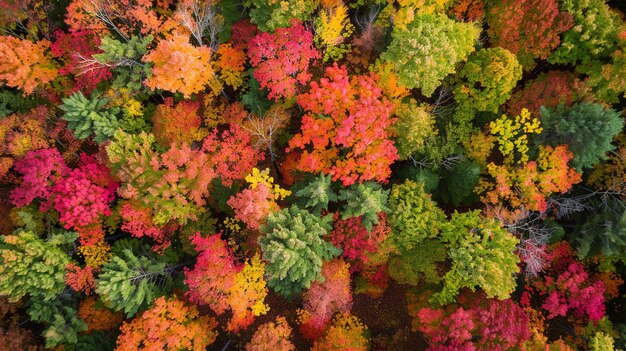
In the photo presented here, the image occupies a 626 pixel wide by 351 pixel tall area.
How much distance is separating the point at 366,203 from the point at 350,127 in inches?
155

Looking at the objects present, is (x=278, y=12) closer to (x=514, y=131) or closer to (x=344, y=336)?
(x=514, y=131)

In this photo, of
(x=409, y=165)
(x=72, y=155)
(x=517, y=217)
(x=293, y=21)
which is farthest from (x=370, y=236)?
(x=72, y=155)

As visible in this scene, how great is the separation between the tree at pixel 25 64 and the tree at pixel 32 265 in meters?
8.82

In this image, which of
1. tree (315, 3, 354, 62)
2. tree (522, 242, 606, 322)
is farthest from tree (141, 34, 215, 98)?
tree (522, 242, 606, 322)

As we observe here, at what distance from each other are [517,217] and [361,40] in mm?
12956

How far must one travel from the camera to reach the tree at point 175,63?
19.6 m

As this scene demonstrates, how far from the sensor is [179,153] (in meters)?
19.5

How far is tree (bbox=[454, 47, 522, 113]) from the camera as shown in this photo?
64.8 feet

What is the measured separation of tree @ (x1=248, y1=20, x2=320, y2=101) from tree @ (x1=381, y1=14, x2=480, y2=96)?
4360 millimetres

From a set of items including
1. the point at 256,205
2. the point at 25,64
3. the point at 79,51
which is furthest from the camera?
the point at 79,51

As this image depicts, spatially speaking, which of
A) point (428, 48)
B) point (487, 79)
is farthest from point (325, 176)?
point (487, 79)

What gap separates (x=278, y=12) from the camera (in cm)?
2016

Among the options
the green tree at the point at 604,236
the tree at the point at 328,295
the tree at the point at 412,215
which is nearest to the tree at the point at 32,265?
the tree at the point at 328,295

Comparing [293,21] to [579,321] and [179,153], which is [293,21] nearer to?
[179,153]
